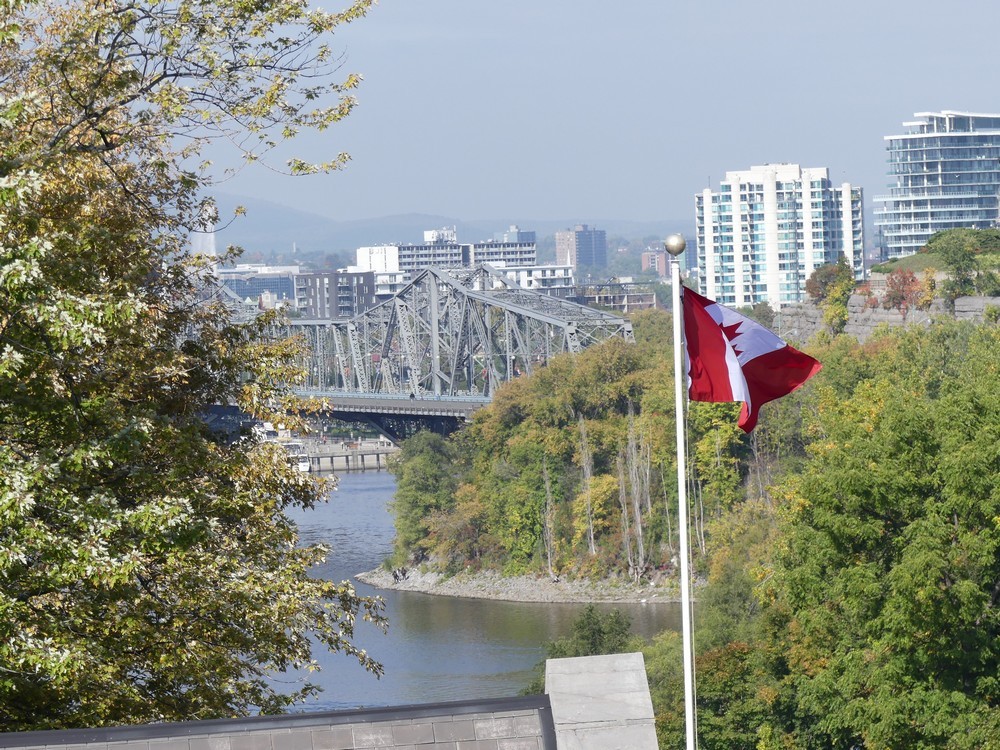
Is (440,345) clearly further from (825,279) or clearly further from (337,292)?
(337,292)

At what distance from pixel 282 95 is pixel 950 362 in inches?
1484

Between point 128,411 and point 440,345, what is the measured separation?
87.3 m

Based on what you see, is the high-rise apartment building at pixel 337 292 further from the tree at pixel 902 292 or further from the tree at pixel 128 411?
the tree at pixel 128 411

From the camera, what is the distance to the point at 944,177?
454 ft

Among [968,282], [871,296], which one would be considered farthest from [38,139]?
[871,296]

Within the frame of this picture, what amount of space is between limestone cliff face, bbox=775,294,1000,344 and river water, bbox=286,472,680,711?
18.2 meters

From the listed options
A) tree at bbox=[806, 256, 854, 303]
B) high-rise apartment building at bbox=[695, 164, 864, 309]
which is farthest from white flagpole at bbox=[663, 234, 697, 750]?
high-rise apartment building at bbox=[695, 164, 864, 309]

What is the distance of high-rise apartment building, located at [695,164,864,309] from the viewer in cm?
14000

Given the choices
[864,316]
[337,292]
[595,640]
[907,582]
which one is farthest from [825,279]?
[337,292]

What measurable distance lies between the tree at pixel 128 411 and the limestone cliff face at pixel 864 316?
47.4 metres

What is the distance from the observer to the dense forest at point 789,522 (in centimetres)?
1925

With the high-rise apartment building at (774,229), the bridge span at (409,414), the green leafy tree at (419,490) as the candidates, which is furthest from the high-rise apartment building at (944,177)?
Result: the green leafy tree at (419,490)

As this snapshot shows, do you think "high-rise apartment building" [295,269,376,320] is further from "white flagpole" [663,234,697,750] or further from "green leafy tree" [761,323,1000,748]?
"white flagpole" [663,234,697,750]

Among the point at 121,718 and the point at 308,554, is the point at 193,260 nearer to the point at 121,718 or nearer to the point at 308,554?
the point at 308,554
